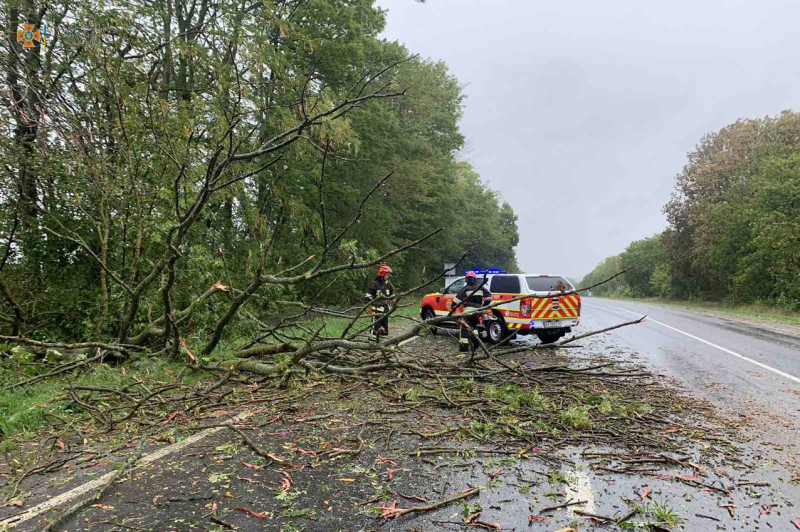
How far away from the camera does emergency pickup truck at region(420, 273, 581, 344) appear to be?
1022 centimetres

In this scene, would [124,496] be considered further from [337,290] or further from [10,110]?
[337,290]

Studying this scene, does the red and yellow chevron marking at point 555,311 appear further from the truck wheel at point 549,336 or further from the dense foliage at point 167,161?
the dense foliage at point 167,161

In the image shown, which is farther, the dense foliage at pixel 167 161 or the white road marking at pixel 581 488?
the dense foliage at pixel 167 161

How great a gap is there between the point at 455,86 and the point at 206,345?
90.6 ft

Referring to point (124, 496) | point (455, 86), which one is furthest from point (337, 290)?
point (455, 86)

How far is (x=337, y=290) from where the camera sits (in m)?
17.9

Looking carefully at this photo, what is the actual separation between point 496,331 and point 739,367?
15.9ft

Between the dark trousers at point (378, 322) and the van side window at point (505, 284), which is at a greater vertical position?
the van side window at point (505, 284)

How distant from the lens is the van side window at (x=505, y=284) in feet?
35.6

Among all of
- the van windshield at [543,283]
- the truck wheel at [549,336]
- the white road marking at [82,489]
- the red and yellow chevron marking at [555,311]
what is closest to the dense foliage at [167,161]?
the white road marking at [82,489]

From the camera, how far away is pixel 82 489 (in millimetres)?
3109

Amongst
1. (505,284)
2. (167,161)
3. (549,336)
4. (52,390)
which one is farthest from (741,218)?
(52,390)

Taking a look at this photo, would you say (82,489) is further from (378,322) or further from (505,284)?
(505,284)

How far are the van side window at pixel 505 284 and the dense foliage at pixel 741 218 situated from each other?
20.6 meters
